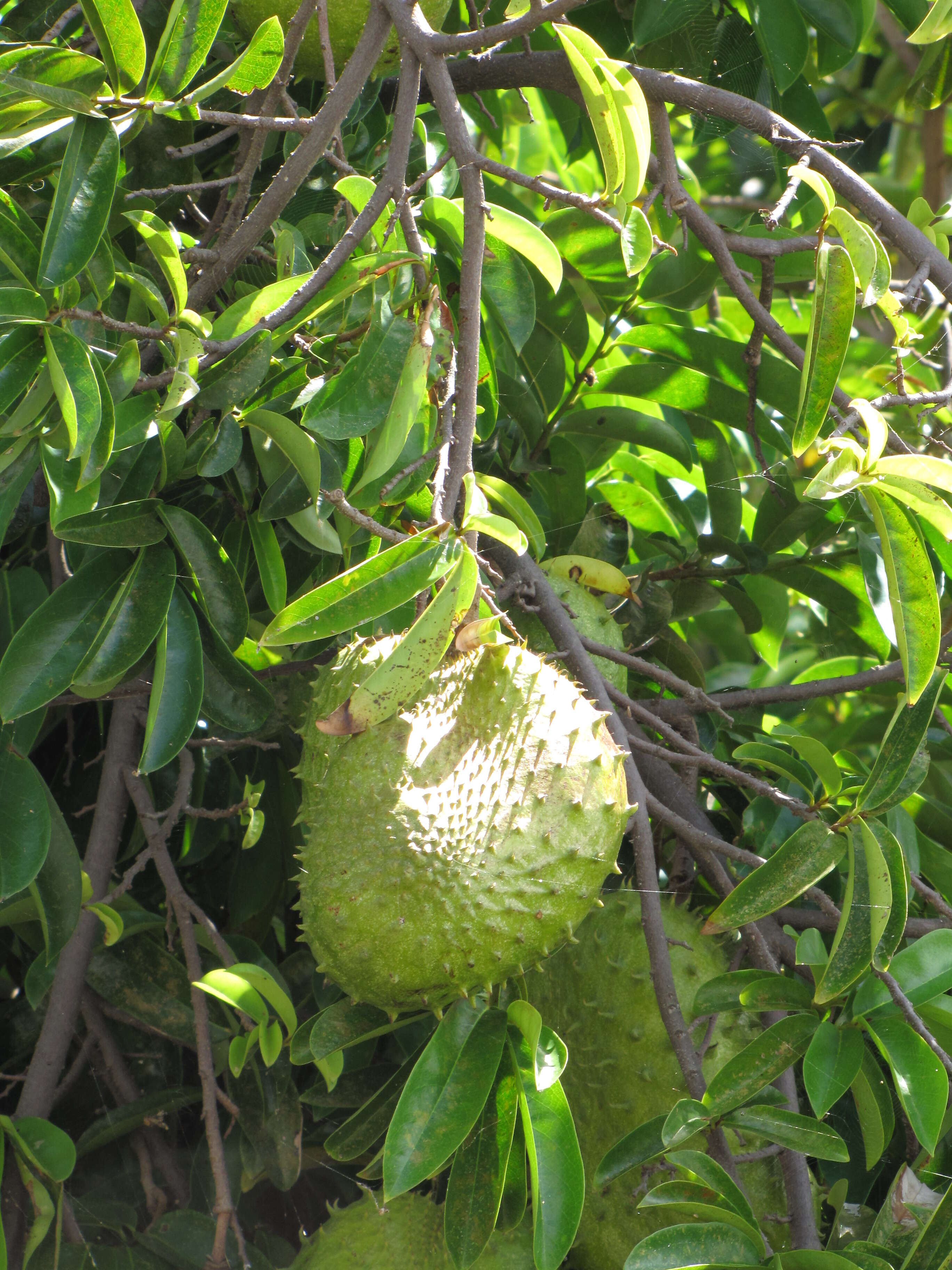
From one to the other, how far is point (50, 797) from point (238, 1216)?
68 centimetres

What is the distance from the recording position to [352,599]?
84 cm

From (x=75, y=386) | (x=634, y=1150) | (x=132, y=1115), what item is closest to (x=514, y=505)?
(x=75, y=386)

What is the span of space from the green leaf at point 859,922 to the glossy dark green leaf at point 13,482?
2.92 ft

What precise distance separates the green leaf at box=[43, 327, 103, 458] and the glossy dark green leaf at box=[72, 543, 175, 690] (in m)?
0.19

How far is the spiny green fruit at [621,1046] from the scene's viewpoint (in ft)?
4.08

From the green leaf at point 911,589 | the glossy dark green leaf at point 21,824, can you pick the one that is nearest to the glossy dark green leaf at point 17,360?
the glossy dark green leaf at point 21,824

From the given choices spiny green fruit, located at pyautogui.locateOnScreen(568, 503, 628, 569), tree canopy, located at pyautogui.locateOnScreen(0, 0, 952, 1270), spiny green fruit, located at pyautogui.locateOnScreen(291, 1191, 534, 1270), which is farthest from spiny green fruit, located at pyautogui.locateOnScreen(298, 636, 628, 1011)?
A: spiny green fruit, located at pyautogui.locateOnScreen(568, 503, 628, 569)

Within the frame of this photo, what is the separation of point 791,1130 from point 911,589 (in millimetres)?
519

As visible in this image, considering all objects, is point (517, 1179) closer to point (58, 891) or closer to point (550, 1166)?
point (550, 1166)

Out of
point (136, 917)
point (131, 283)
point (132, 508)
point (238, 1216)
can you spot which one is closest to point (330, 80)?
point (131, 283)

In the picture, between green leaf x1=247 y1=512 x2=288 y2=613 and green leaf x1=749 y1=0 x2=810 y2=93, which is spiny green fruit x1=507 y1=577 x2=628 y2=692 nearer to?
green leaf x1=247 y1=512 x2=288 y2=613

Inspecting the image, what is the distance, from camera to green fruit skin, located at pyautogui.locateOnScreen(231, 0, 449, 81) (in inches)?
53.3

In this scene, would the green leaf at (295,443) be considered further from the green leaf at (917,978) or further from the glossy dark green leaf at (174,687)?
the green leaf at (917,978)

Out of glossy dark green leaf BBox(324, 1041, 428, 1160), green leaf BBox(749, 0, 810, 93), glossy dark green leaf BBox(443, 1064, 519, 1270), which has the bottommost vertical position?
glossy dark green leaf BBox(324, 1041, 428, 1160)
